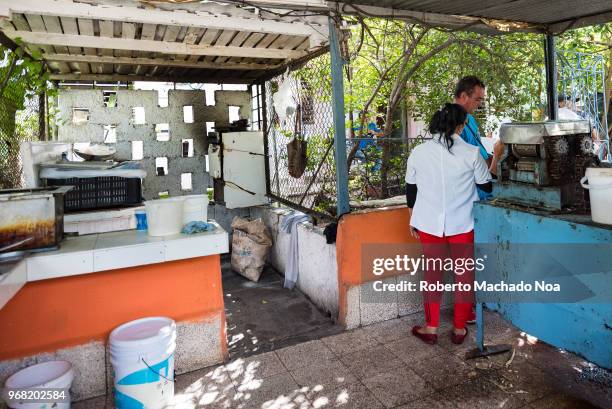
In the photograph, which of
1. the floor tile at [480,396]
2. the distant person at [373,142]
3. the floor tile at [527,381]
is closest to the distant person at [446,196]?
the floor tile at [527,381]

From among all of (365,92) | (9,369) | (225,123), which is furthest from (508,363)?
(225,123)

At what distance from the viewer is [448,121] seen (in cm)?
357

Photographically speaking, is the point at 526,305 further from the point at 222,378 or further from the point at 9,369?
the point at 9,369

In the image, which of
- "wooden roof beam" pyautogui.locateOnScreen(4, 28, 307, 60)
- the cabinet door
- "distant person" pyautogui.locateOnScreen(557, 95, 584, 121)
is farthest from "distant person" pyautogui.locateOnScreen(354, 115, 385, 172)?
"distant person" pyautogui.locateOnScreen(557, 95, 584, 121)

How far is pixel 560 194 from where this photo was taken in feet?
10.0

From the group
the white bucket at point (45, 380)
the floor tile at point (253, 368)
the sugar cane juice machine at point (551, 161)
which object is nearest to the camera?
the white bucket at point (45, 380)

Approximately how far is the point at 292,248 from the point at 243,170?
2.03 m

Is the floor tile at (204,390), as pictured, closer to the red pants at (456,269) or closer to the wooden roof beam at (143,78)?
the red pants at (456,269)

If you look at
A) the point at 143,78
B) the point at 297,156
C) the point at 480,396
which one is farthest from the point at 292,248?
the point at 143,78

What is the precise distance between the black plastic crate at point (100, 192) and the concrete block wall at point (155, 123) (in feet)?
8.62

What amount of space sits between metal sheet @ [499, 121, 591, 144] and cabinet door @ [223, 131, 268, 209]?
429cm

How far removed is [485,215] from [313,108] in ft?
11.1

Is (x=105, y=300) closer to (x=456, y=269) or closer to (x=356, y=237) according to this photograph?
(x=356, y=237)

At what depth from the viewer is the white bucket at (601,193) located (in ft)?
8.54
